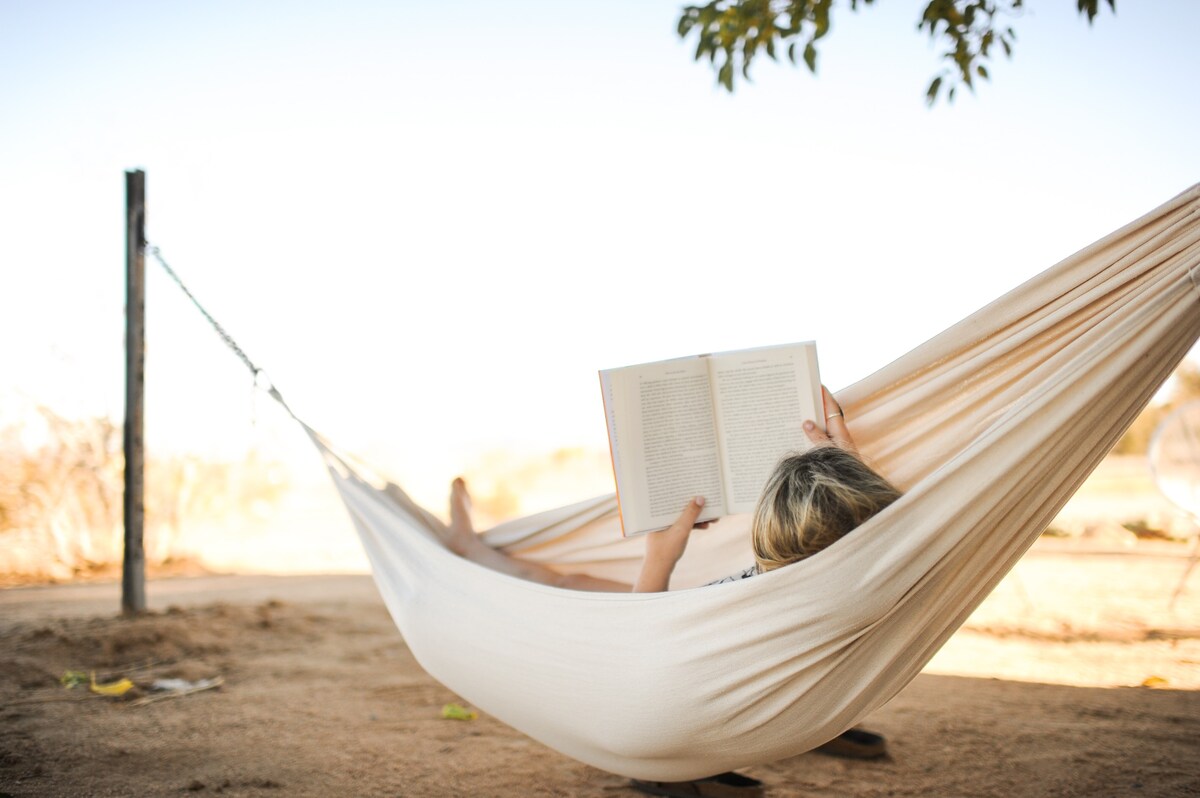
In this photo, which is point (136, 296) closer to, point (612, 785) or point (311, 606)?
point (311, 606)

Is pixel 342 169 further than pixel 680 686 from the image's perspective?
Yes

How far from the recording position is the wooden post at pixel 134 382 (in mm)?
2877

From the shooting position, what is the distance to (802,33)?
2.28m

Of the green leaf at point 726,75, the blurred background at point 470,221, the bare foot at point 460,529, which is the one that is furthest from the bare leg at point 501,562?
the green leaf at point 726,75

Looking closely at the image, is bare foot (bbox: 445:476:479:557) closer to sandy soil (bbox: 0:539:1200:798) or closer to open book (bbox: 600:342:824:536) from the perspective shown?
sandy soil (bbox: 0:539:1200:798)

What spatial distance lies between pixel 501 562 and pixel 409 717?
56 cm

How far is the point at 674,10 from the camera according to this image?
2174 mm

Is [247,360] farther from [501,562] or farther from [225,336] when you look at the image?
[501,562]

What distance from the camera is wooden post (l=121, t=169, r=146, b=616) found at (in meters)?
2.88

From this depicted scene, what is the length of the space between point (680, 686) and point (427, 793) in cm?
75

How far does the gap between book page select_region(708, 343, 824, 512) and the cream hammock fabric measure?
0.13 meters

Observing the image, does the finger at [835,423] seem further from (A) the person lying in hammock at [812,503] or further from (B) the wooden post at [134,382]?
(B) the wooden post at [134,382]

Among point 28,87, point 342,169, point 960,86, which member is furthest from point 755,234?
point 960,86

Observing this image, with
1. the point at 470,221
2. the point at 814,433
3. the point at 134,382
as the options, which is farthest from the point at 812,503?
the point at 470,221
